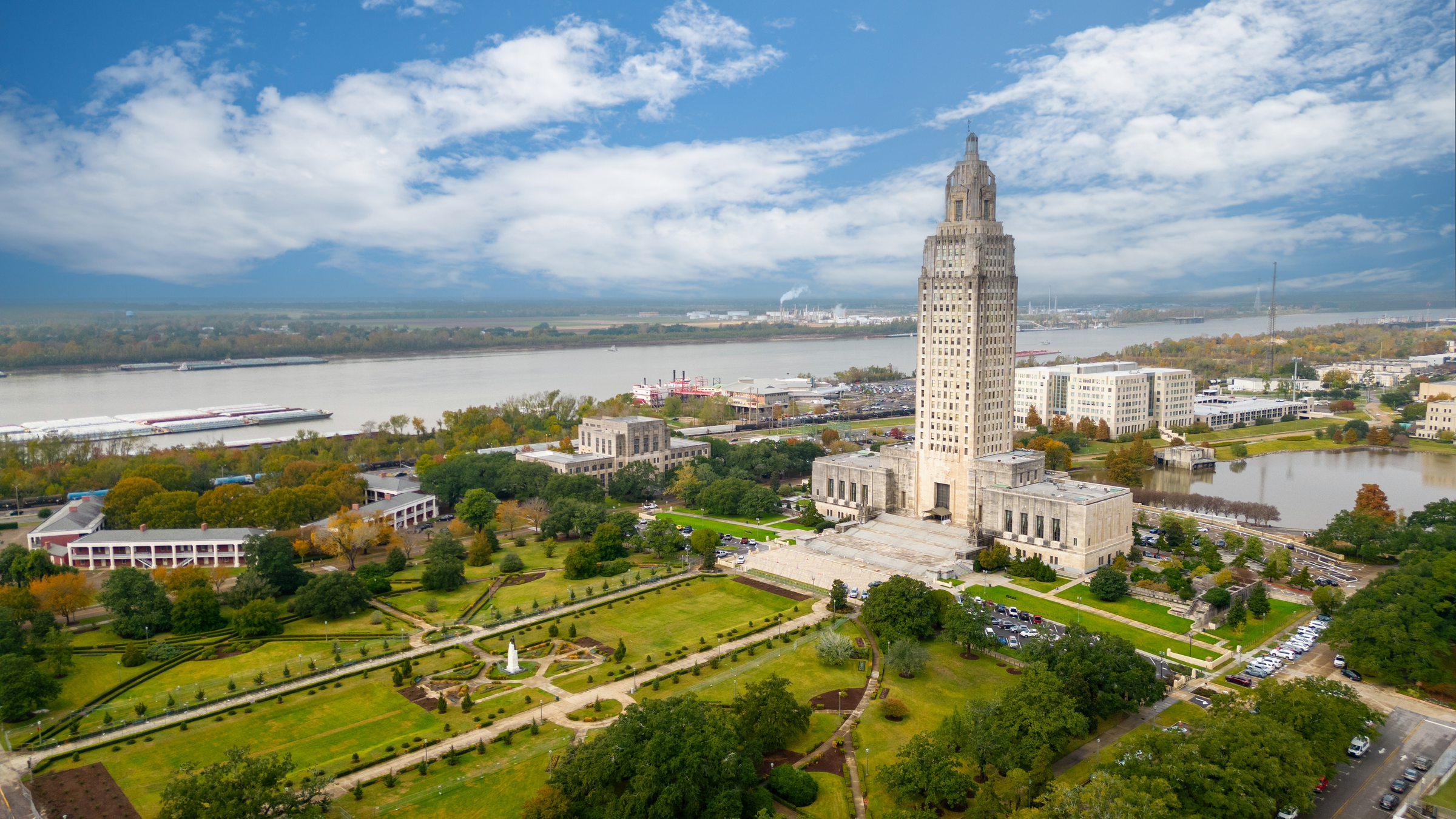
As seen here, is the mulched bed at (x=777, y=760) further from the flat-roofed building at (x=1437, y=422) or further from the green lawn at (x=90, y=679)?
the flat-roofed building at (x=1437, y=422)

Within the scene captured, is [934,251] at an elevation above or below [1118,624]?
above

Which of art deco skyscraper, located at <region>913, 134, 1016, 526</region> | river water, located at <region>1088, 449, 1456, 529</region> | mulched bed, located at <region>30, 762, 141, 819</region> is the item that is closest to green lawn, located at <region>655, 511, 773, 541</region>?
art deco skyscraper, located at <region>913, 134, 1016, 526</region>

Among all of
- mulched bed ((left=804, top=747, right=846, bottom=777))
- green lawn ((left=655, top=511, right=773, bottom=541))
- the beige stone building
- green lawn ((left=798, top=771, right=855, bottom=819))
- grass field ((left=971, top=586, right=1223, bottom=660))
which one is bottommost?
green lawn ((left=798, top=771, right=855, bottom=819))

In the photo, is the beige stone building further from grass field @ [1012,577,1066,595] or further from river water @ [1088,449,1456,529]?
river water @ [1088,449,1456,529]

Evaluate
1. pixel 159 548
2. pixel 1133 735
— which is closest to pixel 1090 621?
pixel 1133 735

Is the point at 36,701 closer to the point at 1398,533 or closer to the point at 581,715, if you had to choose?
the point at 581,715

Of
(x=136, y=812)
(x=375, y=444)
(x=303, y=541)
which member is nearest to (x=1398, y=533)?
(x=136, y=812)
